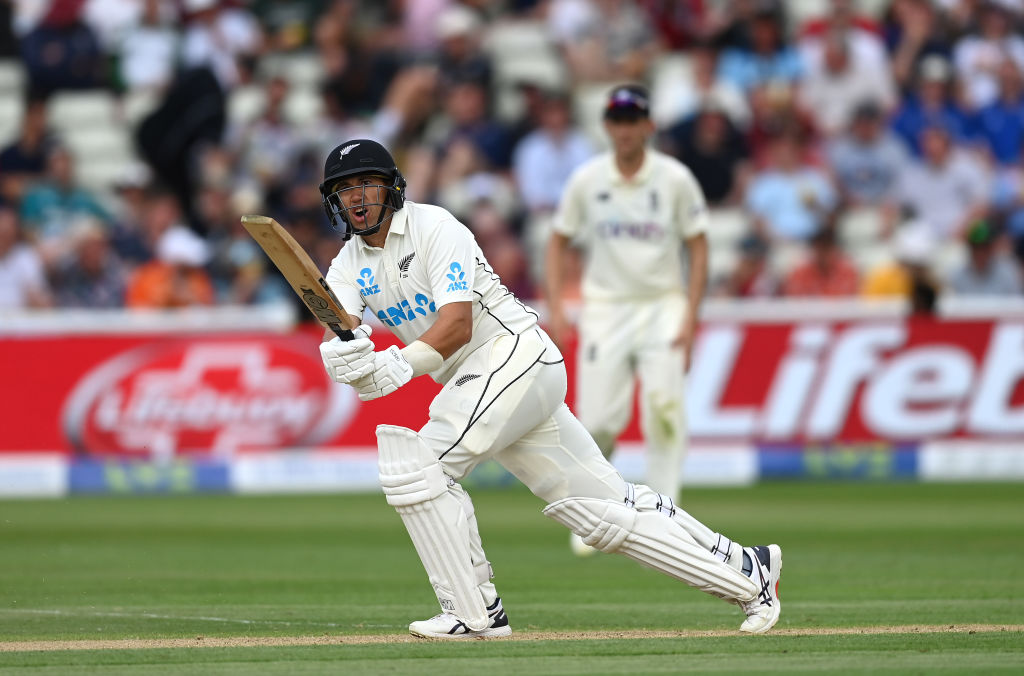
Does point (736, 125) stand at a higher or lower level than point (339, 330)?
higher

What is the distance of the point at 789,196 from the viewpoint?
594 inches

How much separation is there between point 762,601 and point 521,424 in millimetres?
1005

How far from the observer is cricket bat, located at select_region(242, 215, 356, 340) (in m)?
5.38

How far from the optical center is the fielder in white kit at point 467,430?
5617 millimetres

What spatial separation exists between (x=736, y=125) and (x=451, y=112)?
2.54 meters

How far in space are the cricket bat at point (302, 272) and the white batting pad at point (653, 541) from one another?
0.92m

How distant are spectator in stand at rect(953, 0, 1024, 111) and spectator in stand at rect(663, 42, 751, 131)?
82.6 inches

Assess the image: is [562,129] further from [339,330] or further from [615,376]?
[339,330]

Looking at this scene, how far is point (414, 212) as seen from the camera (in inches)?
229

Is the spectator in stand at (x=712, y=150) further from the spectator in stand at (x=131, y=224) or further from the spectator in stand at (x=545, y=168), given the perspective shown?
the spectator in stand at (x=131, y=224)

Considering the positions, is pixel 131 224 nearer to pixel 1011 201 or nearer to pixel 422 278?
pixel 1011 201

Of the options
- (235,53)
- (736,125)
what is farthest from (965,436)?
(235,53)

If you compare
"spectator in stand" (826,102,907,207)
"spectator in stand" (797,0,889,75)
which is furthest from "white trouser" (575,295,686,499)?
"spectator in stand" (797,0,889,75)

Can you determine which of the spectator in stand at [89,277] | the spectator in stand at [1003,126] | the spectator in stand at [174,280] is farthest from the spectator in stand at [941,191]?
the spectator in stand at [89,277]
